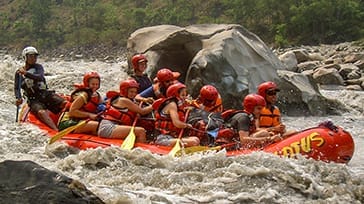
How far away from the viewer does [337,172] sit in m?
5.83

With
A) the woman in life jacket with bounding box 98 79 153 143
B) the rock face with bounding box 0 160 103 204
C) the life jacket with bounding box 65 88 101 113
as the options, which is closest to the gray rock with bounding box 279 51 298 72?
the life jacket with bounding box 65 88 101 113

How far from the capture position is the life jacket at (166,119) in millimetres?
6949

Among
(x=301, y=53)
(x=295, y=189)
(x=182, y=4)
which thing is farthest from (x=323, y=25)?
(x=295, y=189)

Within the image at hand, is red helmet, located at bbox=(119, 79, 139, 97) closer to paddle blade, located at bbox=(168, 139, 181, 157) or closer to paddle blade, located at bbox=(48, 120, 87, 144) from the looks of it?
paddle blade, located at bbox=(48, 120, 87, 144)

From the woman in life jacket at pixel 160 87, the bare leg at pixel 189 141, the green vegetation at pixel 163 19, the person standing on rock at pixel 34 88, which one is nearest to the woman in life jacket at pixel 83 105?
the woman in life jacket at pixel 160 87

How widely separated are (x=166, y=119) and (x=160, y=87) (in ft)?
4.04

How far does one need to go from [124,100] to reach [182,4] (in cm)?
2692

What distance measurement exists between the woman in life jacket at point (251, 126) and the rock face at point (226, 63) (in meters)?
4.22

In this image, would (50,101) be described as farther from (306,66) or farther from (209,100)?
(306,66)

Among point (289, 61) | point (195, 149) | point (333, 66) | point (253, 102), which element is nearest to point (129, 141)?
point (195, 149)

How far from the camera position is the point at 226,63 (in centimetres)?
1129

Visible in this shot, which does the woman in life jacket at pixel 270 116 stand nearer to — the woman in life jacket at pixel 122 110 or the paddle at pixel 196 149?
the paddle at pixel 196 149

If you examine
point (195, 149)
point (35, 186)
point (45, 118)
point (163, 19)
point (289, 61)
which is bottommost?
point (163, 19)

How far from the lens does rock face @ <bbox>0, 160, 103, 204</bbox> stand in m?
3.71
